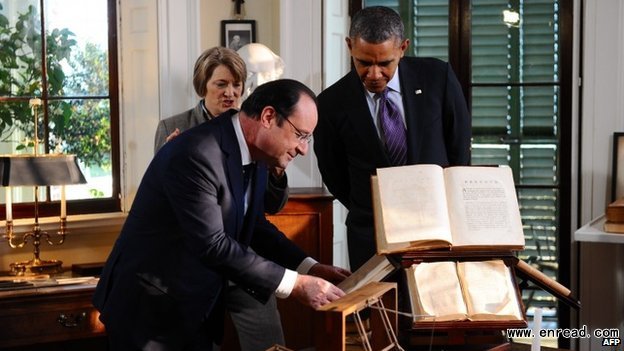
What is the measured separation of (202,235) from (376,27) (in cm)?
95

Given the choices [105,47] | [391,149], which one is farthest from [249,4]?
[391,149]

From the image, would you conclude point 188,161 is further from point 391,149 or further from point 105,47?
point 105,47

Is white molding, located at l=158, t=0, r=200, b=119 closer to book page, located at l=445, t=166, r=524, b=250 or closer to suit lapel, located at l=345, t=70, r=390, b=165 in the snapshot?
suit lapel, located at l=345, t=70, r=390, b=165

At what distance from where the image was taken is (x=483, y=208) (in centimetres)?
244

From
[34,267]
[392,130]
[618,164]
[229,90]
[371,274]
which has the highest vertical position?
[229,90]

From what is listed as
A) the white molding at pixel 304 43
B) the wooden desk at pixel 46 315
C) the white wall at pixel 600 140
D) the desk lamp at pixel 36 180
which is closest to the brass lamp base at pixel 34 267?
the desk lamp at pixel 36 180


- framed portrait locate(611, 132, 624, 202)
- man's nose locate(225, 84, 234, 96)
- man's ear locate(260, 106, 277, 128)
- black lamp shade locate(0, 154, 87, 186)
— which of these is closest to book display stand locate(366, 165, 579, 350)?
man's ear locate(260, 106, 277, 128)

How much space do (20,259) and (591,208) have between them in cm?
272

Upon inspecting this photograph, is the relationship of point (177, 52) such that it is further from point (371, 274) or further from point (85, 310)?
point (371, 274)

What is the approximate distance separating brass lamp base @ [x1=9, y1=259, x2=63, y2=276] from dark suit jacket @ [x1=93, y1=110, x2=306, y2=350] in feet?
5.95

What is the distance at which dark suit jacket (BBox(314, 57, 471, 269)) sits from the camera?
315cm

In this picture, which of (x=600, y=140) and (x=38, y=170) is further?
(x=600, y=140)

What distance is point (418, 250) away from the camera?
2.39 m

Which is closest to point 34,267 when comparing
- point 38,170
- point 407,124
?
point 38,170
